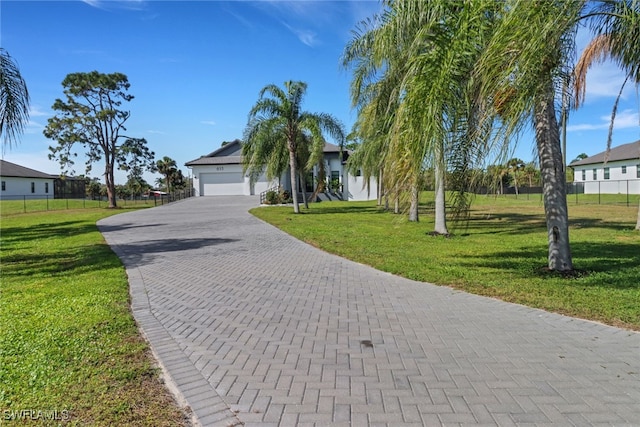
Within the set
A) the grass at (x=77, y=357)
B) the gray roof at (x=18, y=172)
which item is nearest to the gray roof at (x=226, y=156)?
the gray roof at (x=18, y=172)

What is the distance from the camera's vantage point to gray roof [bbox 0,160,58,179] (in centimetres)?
5036

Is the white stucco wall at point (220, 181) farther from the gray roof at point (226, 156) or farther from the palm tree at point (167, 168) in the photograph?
the palm tree at point (167, 168)

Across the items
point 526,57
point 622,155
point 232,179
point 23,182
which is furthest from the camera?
point 23,182

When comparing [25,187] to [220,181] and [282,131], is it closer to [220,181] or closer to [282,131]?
[220,181]

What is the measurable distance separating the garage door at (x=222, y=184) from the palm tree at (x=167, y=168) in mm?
21053

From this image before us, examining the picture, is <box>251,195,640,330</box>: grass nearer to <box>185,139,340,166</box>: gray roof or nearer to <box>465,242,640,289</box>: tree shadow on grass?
<box>465,242,640,289</box>: tree shadow on grass

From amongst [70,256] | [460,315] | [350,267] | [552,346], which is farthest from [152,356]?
[70,256]

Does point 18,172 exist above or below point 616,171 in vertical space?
above

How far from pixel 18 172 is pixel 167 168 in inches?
772

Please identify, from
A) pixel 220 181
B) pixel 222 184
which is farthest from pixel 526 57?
pixel 220 181

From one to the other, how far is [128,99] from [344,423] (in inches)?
1553

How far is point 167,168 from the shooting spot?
218 ft

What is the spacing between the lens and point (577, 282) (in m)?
7.03

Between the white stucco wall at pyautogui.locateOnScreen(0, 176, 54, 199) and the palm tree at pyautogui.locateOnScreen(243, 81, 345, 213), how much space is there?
40446mm
